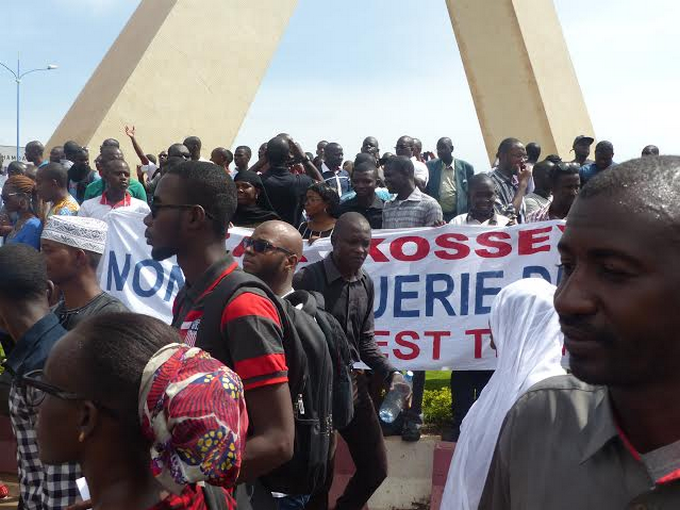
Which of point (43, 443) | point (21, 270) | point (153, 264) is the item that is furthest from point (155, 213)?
point (153, 264)

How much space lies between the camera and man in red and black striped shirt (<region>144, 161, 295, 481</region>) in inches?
107

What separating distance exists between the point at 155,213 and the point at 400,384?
232 cm

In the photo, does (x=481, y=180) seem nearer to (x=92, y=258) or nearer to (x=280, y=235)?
(x=280, y=235)

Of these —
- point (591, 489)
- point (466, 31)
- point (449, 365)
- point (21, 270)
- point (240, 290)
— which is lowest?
A: point (449, 365)

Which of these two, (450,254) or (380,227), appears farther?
(380,227)

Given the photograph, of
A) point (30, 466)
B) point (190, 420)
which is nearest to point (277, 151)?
point (30, 466)

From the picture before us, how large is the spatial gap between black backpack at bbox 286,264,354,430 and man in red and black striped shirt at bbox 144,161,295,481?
0.63 metres

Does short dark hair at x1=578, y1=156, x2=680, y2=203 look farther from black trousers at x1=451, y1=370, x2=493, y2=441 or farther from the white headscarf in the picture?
black trousers at x1=451, y1=370, x2=493, y2=441

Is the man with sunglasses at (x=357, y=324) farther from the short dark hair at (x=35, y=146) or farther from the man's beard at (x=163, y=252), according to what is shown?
the short dark hair at (x=35, y=146)

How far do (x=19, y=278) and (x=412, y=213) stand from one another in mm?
4331

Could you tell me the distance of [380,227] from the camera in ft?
25.0

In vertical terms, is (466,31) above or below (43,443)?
above

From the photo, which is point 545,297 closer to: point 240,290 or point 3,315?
point 240,290

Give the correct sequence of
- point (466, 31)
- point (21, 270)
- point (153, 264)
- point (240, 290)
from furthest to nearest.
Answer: point (466, 31), point (153, 264), point (21, 270), point (240, 290)
